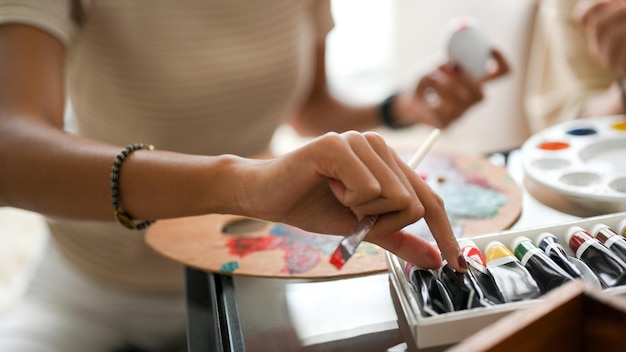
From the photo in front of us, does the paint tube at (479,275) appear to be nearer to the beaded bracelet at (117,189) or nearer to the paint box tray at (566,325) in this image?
the paint box tray at (566,325)

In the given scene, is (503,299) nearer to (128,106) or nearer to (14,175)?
(14,175)

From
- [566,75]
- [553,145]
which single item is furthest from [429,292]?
[566,75]

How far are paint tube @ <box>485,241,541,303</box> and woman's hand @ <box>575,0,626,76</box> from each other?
0.42 m

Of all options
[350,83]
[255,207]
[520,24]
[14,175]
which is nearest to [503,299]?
[255,207]

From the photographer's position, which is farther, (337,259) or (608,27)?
(608,27)

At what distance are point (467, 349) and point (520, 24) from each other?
5.06 feet

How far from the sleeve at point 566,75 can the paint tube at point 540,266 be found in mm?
573

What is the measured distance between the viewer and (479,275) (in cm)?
44

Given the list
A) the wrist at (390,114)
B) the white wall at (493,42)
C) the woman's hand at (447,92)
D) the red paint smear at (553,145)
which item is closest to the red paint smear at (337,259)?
the red paint smear at (553,145)

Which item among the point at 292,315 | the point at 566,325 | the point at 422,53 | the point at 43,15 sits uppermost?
the point at 422,53

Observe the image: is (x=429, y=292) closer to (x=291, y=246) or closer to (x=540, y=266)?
(x=540, y=266)

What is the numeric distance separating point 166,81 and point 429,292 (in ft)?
1.69

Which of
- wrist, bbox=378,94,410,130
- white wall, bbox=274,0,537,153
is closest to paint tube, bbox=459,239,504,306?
wrist, bbox=378,94,410,130

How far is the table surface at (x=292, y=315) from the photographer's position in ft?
1.48
